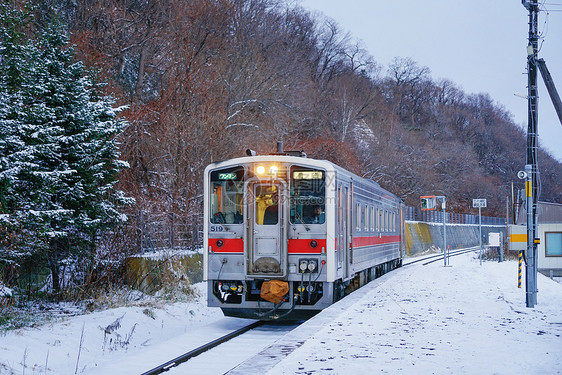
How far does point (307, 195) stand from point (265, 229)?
98 centimetres

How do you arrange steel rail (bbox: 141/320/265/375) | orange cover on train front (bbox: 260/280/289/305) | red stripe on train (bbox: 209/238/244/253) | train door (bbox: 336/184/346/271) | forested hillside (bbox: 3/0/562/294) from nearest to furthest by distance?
steel rail (bbox: 141/320/265/375) < orange cover on train front (bbox: 260/280/289/305) < red stripe on train (bbox: 209/238/244/253) < train door (bbox: 336/184/346/271) < forested hillside (bbox: 3/0/562/294)

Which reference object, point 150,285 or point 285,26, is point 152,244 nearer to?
point 150,285

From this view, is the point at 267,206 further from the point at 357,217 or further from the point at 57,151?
the point at 57,151

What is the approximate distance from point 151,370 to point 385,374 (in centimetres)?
296

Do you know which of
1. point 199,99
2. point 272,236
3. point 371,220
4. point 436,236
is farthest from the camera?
point 436,236

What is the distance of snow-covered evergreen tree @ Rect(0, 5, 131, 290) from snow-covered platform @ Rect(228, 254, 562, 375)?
5.81 metres

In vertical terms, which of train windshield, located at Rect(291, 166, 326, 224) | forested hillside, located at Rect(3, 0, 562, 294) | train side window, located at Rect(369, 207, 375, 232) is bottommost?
train side window, located at Rect(369, 207, 375, 232)

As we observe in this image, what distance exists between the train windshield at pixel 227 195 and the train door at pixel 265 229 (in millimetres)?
202

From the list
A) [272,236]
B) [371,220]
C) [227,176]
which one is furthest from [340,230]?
[371,220]

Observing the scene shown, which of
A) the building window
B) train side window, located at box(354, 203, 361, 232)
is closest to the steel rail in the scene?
train side window, located at box(354, 203, 361, 232)

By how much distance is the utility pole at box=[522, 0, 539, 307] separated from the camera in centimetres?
1287

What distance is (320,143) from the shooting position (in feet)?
113

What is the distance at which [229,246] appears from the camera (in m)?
11.7

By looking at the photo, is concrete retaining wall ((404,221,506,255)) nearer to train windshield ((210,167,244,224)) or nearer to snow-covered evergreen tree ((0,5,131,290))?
snow-covered evergreen tree ((0,5,131,290))
